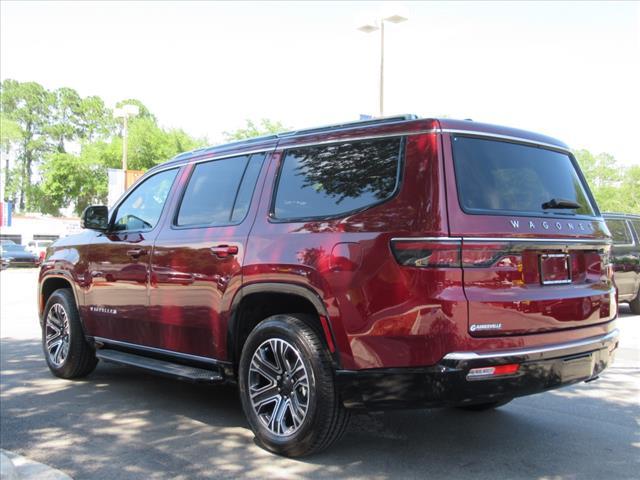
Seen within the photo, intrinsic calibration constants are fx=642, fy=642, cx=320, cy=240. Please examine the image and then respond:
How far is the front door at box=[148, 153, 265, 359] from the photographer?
4551 mm

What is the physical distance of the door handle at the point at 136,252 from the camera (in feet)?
17.7

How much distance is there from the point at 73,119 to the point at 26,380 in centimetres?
7943

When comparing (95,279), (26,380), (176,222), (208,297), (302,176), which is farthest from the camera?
(26,380)

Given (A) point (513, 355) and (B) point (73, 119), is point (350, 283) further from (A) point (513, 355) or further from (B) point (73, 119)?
(B) point (73, 119)

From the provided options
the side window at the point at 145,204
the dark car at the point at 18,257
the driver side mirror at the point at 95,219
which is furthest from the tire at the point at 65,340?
the dark car at the point at 18,257

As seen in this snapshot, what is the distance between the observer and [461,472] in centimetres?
379

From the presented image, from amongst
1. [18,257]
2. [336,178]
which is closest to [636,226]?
[336,178]

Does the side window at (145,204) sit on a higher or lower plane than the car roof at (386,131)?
lower

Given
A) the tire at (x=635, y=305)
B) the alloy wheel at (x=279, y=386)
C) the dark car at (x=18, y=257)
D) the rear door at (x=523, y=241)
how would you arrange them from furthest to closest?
the dark car at (x=18, y=257) → the tire at (x=635, y=305) → the alloy wheel at (x=279, y=386) → the rear door at (x=523, y=241)

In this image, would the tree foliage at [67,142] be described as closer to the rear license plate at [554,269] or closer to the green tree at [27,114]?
the green tree at [27,114]

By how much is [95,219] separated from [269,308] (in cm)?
236

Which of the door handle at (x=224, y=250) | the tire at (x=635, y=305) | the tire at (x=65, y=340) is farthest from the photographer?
the tire at (x=635, y=305)

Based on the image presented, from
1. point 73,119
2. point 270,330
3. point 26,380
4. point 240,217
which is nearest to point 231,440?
point 270,330

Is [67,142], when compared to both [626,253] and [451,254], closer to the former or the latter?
[626,253]
